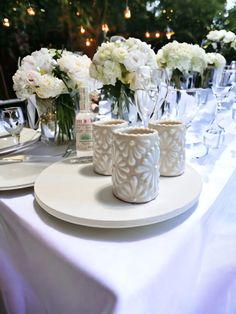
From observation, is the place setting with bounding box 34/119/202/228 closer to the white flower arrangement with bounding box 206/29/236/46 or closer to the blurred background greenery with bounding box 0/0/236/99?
the white flower arrangement with bounding box 206/29/236/46

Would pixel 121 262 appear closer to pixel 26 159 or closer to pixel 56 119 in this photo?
pixel 26 159

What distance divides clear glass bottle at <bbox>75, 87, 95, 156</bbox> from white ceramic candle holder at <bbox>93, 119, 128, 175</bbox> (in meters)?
0.12

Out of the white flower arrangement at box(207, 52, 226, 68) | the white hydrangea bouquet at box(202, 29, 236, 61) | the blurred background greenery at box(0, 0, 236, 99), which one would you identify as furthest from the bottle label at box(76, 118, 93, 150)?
the blurred background greenery at box(0, 0, 236, 99)

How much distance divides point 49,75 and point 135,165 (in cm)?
51

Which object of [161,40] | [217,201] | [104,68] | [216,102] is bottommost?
[217,201]

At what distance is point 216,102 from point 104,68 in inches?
22.9

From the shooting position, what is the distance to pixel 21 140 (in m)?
1.00

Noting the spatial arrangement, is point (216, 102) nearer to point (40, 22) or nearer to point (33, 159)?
point (33, 159)

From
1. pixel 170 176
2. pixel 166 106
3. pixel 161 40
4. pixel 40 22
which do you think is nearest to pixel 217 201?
pixel 170 176

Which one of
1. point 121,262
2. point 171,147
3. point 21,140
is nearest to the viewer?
point 121,262

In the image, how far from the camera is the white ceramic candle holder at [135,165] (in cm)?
47

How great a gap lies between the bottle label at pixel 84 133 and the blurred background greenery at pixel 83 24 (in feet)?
8.17

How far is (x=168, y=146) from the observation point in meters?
0.62

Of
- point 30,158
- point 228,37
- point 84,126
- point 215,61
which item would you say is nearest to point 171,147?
point 84,126
